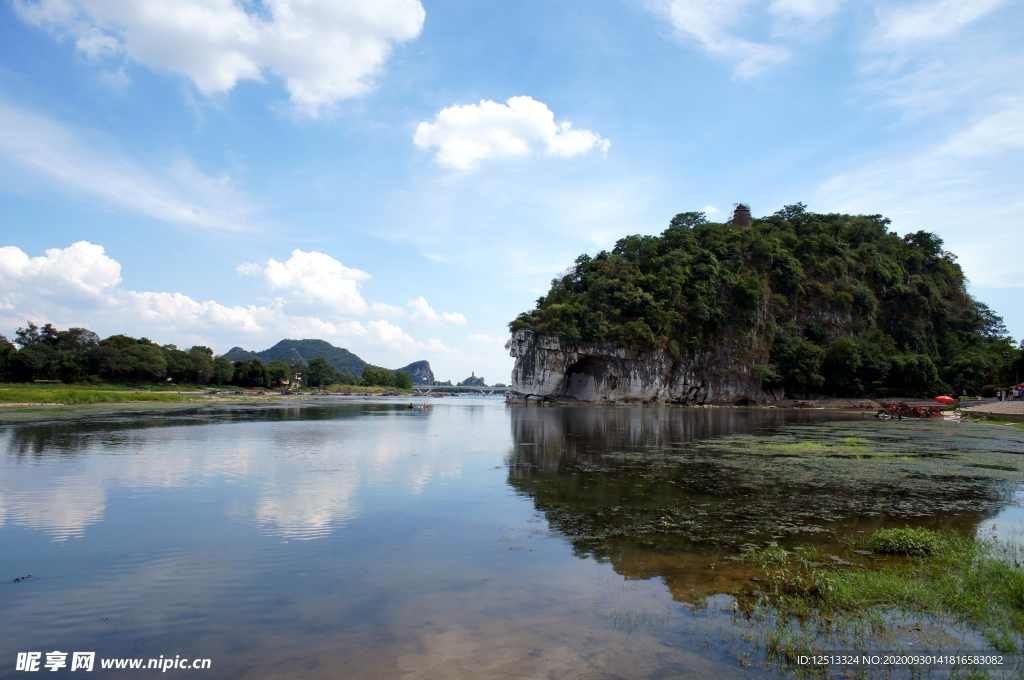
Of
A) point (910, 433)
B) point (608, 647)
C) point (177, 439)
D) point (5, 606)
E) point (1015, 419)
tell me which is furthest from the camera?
point (1015, 419)

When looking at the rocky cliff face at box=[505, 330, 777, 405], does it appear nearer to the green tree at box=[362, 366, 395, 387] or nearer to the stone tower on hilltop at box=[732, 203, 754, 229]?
the stone tower on hilltop at box=[732, 203, 754, 229]

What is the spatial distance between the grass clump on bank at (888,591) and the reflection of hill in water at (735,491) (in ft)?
3.10

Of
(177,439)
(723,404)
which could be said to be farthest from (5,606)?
(723,404)

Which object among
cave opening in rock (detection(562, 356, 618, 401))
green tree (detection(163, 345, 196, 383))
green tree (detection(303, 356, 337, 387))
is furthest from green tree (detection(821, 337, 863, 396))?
green tree (detection(303, 356, 337, 387))

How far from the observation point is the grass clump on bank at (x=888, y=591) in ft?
17.8

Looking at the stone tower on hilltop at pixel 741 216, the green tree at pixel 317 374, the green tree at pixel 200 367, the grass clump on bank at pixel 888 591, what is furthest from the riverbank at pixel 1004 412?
the green tree at pixel 317 374

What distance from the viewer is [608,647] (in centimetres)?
540

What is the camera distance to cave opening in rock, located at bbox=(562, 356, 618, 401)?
77.6 m

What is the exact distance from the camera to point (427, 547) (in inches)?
351

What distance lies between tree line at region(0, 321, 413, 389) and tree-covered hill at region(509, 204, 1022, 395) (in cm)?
6060

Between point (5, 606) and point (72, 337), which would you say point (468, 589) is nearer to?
point (5, 606)

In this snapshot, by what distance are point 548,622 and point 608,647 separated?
0.86m

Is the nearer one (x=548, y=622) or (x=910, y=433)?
(x=548, y=622)

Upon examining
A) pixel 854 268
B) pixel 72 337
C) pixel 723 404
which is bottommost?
pixel 723 404
